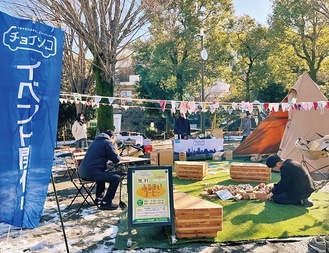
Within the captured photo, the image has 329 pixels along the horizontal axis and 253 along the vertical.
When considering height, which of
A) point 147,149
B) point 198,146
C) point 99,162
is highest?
point 99,162

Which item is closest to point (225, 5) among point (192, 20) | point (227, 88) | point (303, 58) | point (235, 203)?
point (192, 20)

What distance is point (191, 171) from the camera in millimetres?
8297

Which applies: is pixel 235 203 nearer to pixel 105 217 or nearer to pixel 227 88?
pixel 105 217

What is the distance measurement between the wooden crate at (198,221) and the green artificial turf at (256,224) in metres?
0.09

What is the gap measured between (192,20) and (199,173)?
14024 millimetres

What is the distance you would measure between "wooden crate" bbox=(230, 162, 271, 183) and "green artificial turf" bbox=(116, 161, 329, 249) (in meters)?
1.41

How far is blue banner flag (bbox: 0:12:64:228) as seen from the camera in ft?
8.96

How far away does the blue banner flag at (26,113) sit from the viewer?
8.96ft

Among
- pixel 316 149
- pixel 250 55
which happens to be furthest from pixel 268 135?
pixel 250 55

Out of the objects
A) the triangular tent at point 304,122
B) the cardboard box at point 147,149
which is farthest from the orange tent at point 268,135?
the cardboard box at point 147,149

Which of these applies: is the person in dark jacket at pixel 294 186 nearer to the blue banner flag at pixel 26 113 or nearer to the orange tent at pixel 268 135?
the blue banner flag at pixel 26 113

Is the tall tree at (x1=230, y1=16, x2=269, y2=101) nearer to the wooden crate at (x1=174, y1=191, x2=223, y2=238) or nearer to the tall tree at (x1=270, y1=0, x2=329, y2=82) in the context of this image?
the tall tree at (x1=270, y1=0, x2=329, y2=82)

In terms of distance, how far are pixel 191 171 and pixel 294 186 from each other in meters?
3.07

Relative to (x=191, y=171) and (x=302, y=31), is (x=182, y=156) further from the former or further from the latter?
(x=302, y=31)
